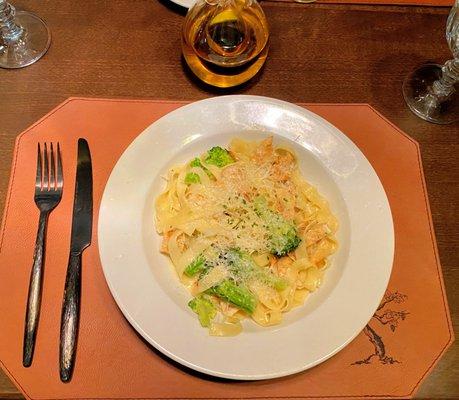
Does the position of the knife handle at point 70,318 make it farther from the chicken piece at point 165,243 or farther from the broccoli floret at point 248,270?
the broccoli floret at point 248,270

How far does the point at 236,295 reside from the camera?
1.35 meters

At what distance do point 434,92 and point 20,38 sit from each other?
157cm

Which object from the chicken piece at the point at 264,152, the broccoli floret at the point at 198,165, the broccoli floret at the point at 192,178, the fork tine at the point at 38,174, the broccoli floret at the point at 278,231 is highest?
the chicken piece at the point at 264,152

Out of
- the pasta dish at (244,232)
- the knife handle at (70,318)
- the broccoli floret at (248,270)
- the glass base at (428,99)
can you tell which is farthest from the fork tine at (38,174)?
the glass base at (428,99)

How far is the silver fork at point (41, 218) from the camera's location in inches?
51.9

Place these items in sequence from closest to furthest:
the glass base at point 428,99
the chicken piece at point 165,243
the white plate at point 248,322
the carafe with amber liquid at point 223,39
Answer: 1. the white plate at point 248,322
2. the chicken piece at point 165,243
3. the carafe with amber liquid at point 223,39
4. the glass base at point 428,99

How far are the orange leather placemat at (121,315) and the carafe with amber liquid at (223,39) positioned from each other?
0.21m

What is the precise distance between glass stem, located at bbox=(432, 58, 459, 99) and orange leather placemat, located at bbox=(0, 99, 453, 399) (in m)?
0.28

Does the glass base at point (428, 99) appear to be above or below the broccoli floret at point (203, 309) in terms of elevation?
above

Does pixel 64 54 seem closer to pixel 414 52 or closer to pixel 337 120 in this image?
pixel 337 120

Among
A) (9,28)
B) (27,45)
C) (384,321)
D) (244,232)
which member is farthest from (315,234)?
(9,28)

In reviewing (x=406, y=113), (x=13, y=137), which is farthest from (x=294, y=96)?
(x=13, y=137)

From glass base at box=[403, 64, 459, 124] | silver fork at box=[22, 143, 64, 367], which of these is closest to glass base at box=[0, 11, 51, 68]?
silver fork at box=[22, 143, 64, 367]

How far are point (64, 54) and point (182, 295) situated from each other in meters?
1.03
